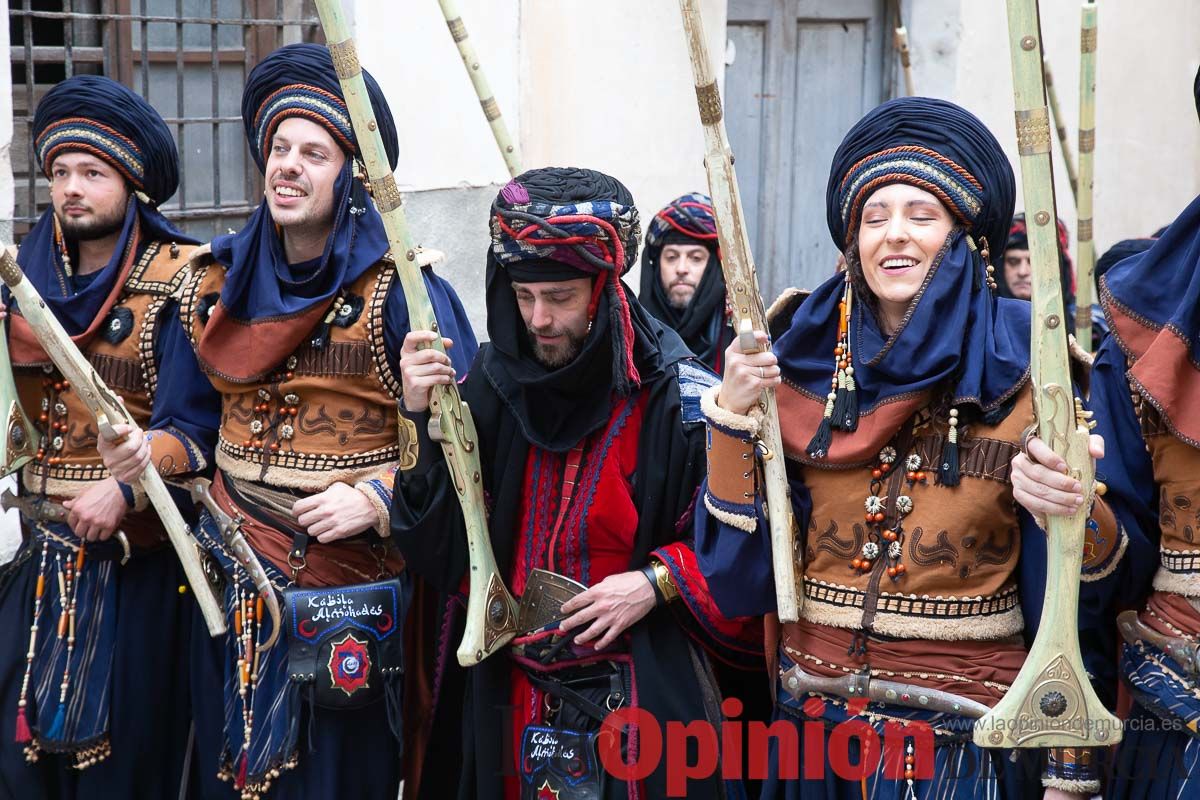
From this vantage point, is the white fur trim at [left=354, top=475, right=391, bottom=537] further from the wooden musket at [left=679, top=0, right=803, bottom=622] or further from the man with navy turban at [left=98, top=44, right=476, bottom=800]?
the wooden musket at [left=679, top=0, right=803, bottom=622]

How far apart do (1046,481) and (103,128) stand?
2755 mm

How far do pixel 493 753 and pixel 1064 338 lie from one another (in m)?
1.63

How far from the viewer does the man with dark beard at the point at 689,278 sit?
545 cm

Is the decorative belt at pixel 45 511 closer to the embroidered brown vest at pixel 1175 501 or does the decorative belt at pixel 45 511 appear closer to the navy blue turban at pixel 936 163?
the navy blue turban at pixel 936 163

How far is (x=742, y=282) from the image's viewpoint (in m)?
2.66

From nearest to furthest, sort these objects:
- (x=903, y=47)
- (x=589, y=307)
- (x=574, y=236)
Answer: (x=574, y=236)
(x=589, y=307)
(x=903, y=47)

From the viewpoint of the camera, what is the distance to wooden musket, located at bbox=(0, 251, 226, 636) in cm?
345

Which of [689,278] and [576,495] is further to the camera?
[689,278]

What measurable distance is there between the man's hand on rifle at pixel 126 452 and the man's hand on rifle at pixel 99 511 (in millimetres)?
218

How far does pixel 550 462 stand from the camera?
3.31 meters

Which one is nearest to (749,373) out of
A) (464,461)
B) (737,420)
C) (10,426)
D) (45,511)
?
(737,420)

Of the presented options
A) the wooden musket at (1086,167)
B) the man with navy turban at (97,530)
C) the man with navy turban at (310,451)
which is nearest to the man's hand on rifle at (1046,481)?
the wooden musket at (1086,167)

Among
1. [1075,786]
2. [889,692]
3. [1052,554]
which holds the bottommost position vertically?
[1075,786]

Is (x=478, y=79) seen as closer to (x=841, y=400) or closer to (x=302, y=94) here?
(x=302, y=94)
